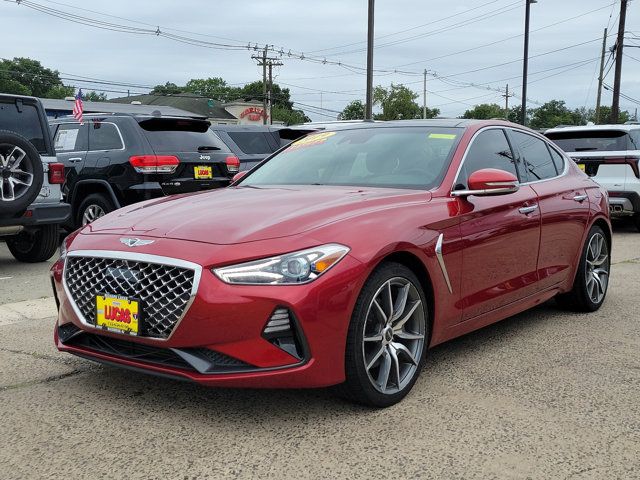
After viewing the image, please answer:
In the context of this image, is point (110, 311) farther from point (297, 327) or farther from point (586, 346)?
point (586, 346)

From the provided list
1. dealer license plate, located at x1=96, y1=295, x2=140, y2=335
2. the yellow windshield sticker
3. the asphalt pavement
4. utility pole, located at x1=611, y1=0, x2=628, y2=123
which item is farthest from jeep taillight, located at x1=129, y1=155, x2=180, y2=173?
utility pole, located at x1=611, y1=0, x2=628, y2=123

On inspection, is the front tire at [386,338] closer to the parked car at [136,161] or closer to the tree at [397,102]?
the parked car at [136,161]

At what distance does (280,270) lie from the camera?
3.10 metres

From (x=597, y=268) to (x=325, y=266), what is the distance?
3.45 meters

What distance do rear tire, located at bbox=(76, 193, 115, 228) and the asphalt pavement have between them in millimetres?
4890

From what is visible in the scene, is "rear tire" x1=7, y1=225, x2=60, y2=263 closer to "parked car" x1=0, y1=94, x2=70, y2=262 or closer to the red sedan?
"parked car" x1=0, y1=94, x2=70, y2=262

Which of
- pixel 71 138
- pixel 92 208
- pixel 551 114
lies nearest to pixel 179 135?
pixel 92 208

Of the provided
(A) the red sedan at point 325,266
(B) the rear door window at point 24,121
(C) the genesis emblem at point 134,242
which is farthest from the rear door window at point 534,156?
(B) the rear door window at point 24,121

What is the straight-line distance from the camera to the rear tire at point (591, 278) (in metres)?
5.50

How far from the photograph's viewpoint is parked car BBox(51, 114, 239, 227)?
29.7 ft

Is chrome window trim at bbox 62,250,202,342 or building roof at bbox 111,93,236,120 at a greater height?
building roof at bbox 111,93,236,120

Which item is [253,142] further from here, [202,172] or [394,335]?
[394,335]

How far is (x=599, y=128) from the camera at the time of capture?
11586 mm

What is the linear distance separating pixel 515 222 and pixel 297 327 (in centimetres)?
200
